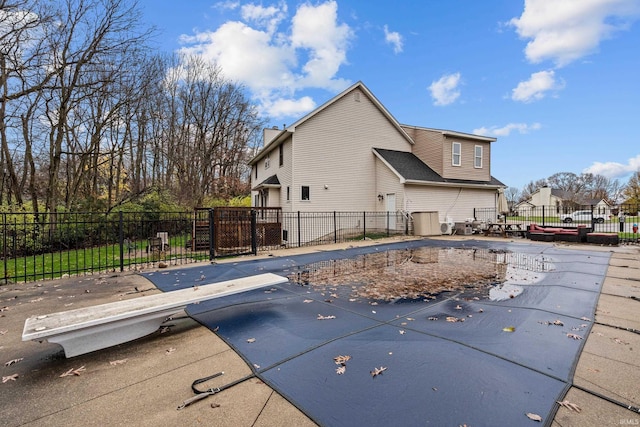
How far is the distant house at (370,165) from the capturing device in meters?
15.9

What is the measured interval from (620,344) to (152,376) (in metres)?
4.93

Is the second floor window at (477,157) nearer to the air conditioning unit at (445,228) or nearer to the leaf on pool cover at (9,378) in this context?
the air conditioning unit at (445,228)

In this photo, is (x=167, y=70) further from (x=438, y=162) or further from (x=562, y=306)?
(x=562, y=306)

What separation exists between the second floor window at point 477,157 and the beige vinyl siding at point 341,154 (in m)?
5.77

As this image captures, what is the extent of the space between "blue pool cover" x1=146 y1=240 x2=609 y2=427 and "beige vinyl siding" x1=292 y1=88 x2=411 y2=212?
10911 millimetres

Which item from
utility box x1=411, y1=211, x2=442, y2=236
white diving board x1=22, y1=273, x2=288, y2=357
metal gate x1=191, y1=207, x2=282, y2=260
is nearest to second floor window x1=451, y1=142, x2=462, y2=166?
utility box x1=411, y1=211, x2=442, y2=236

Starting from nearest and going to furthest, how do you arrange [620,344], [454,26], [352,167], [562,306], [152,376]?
[152,376] → [620,344] → [562,306] → [454,26] → [352,167]

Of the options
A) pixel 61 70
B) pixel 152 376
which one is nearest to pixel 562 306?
pixel 152 376

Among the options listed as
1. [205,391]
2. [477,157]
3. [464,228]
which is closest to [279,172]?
[464,228]

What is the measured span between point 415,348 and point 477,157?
19.6 m

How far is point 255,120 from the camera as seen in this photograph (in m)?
31.2

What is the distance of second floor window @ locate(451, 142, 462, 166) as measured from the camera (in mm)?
18250

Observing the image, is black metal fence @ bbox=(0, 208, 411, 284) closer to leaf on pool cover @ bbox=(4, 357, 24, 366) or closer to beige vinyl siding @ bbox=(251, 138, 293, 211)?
beige vinyl siding @ bbox=(251, 138, 293, 211)

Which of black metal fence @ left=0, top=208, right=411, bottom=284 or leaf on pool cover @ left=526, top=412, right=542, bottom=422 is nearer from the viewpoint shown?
leaf on pool cover @ left=526, top=412, right=542, bottom=422
